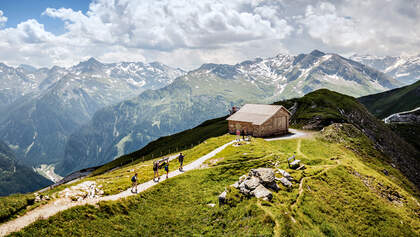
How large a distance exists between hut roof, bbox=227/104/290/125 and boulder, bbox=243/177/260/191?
4279cm

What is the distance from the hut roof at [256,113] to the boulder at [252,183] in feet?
140

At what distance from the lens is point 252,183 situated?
32.8 meters

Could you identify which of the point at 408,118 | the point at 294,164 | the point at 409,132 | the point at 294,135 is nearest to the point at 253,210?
the point at 294,164

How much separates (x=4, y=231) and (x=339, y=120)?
298 feet

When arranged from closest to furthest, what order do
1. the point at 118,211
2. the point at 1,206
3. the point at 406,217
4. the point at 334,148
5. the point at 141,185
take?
the point at 1,206 → the point at 118,211 → the point at 406,217 → the point at 141,185 → the point at 334,148

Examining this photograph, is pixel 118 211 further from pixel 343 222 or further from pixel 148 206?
pixel 343 222

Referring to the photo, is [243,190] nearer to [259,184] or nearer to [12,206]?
[259,184]

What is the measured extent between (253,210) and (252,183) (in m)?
4.71

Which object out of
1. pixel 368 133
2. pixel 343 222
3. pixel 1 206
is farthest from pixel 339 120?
pixel 1 206

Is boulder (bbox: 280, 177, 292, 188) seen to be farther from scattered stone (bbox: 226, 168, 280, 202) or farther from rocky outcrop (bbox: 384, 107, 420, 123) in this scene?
rocky outcrop (bbox: 384, 107, 420, 123)

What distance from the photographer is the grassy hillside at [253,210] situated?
26.2m

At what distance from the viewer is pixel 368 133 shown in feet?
293

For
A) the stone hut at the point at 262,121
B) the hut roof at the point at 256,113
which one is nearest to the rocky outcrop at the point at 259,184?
the stone hut at the point at 262,121

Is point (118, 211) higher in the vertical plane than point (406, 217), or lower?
higher
